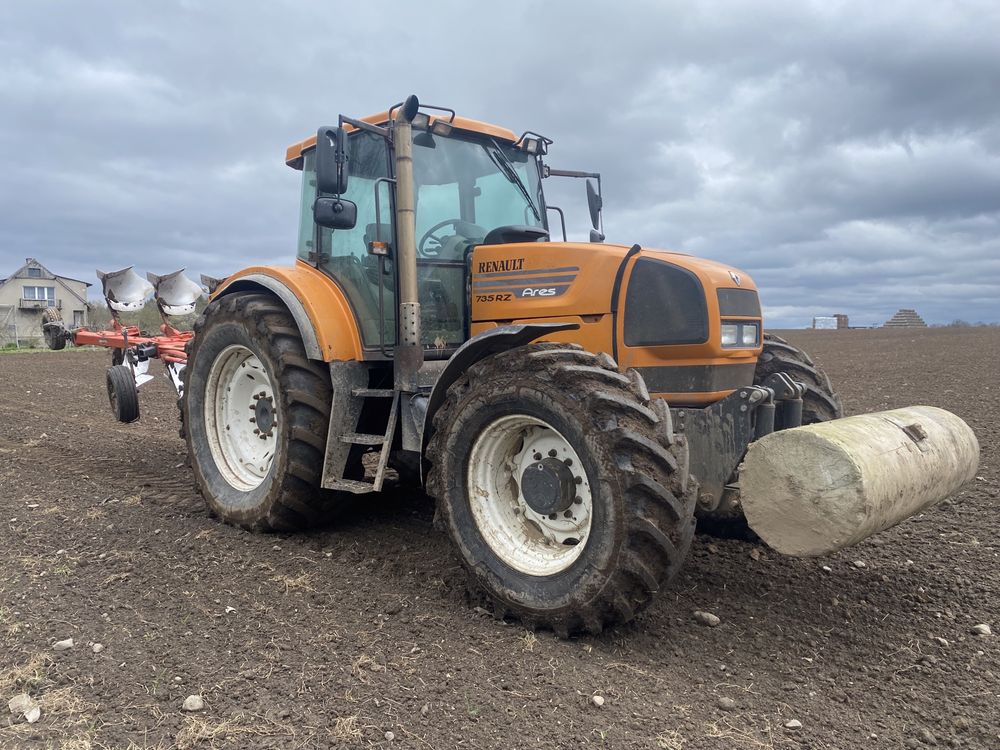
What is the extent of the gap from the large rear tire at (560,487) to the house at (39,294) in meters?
53.9

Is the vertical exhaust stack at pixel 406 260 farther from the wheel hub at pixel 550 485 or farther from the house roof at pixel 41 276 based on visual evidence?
the house roof at pixel 41 276

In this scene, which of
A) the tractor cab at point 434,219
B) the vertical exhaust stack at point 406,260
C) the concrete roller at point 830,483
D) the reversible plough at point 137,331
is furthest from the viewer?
the reversible plough at point 137,331

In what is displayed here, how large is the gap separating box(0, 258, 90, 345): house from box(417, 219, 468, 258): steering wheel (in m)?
52.9

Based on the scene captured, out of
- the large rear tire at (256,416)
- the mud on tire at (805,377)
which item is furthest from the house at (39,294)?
the mud on tire at (805,377)

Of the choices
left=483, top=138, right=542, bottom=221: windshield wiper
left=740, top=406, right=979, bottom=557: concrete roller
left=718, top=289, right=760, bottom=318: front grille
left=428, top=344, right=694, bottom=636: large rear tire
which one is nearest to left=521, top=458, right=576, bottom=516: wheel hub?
left=428, top=344, right=694, bottom=636: large rear tire

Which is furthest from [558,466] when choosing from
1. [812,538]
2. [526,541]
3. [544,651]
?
[812,538]

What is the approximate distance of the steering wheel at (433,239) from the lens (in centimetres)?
488

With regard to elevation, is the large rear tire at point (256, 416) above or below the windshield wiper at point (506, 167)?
below

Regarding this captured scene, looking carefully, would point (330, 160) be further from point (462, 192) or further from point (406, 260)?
point (462, 192)

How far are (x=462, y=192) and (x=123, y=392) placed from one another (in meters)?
4.63

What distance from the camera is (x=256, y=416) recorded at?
557 cm

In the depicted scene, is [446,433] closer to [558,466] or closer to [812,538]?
[558,466]

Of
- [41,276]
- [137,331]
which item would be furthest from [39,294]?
[137,331]

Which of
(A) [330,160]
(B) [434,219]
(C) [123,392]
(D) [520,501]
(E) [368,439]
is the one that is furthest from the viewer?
(C) [123,392]
